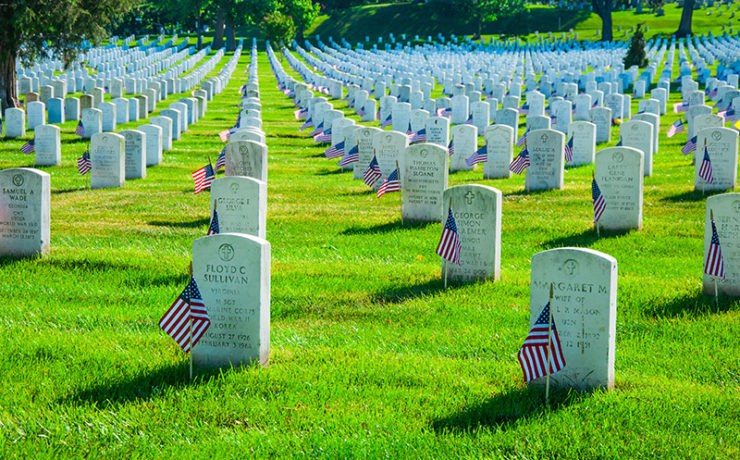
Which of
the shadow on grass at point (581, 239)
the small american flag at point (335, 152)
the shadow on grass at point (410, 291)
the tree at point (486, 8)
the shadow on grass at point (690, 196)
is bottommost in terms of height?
the shadow on grass at point (410, 291)

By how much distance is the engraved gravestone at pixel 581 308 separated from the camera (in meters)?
7.25

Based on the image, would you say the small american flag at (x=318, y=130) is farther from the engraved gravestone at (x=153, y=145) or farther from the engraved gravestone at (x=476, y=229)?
the engraved gravestone at (x=476, y=229)

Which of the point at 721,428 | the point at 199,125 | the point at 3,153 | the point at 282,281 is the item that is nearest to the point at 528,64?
the point at 199,125

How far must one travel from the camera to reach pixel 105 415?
6723 millimetres

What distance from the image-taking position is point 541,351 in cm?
712

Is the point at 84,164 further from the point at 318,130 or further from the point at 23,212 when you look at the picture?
the point at 318,130

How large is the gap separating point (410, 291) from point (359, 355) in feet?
8.05

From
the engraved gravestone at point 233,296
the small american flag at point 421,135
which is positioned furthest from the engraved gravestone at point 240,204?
the small american flag at point 421,135

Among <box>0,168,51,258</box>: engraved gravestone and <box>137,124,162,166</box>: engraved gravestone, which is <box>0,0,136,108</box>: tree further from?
<box>0,168,51,258</box>: engraved gravestone

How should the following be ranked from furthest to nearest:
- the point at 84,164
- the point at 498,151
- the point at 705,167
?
the point at 498,151
the point at 84,164
the point at 705,167

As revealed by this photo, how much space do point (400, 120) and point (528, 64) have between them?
3117 centimetres

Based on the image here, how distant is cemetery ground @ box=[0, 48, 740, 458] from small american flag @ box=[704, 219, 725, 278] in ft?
1.22

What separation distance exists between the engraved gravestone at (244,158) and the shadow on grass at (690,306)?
24.3 feet

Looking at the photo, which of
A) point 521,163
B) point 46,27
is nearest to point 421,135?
point 521,163
